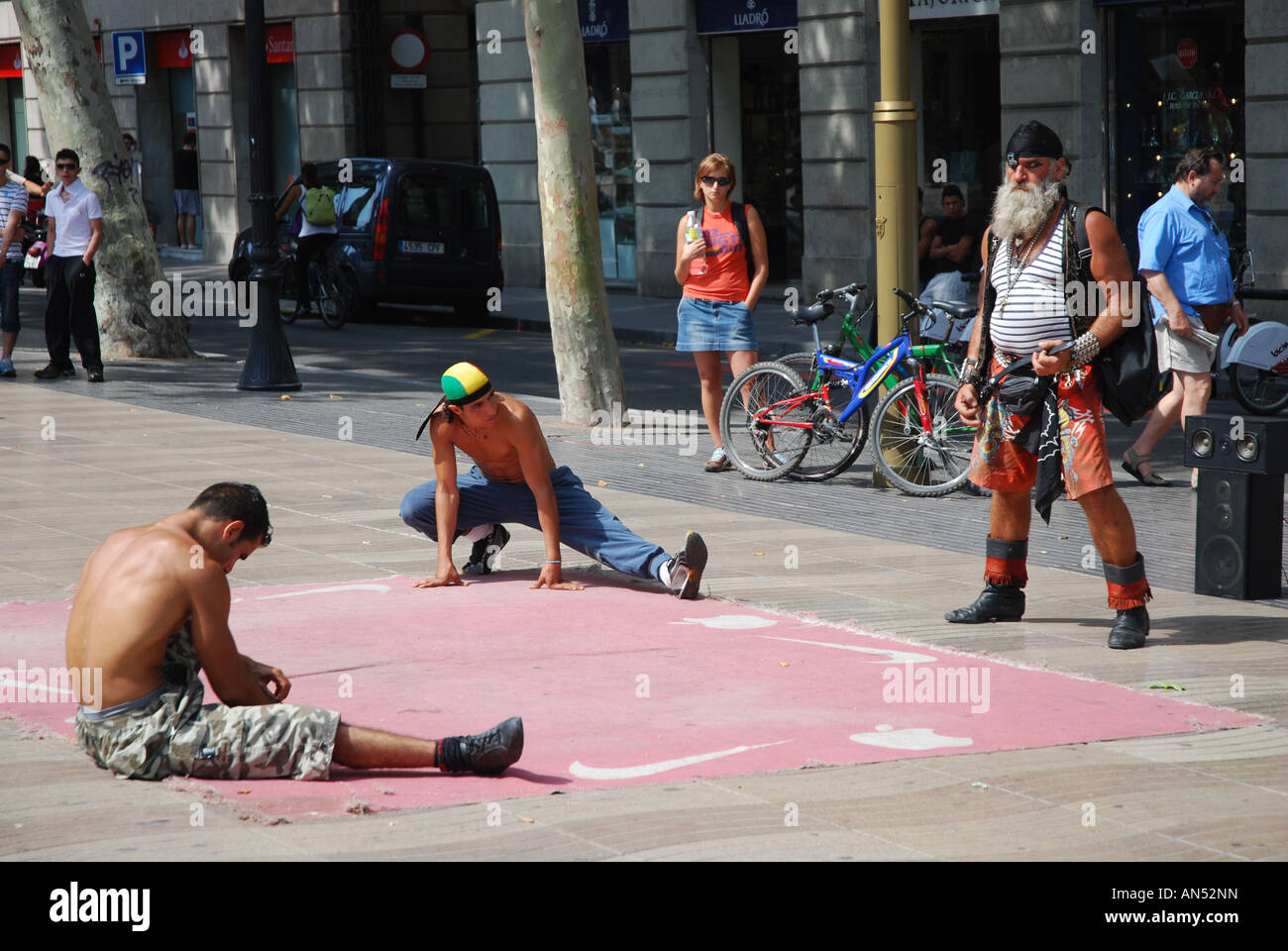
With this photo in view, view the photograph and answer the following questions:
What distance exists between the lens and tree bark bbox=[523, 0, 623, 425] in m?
13.4

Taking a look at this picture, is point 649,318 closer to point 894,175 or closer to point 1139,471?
point 894,175

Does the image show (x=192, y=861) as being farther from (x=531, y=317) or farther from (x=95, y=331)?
(x=531, y=317)

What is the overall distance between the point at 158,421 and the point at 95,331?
2.54 meters

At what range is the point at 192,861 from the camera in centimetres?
447

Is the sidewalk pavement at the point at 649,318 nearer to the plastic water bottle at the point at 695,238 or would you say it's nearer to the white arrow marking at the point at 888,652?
the plastic water bottle at the point at 695,238

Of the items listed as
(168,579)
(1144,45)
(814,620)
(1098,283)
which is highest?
(1144,45)

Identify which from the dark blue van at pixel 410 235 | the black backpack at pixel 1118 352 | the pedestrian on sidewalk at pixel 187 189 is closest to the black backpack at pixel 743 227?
the black backpack at pixel 1118 352

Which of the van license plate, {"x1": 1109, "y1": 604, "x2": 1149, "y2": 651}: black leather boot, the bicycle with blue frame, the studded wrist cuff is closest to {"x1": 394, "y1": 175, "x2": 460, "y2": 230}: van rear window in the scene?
the van license plate

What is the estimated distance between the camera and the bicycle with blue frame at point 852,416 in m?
10.5

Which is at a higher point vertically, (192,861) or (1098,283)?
(1098,283)

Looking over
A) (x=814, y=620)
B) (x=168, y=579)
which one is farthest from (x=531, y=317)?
(x=168, y=579)

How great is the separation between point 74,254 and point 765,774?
11.9 m

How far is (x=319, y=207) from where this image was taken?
21.8 m

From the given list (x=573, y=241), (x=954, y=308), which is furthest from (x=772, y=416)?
(x=573, y=241)
